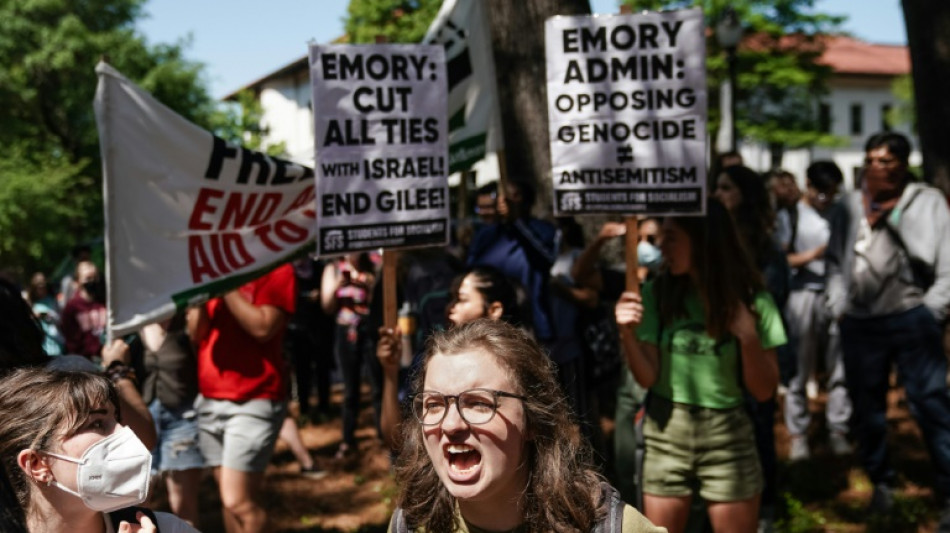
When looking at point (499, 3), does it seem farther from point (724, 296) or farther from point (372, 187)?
point (724, 296)

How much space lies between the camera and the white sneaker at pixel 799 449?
6938mm

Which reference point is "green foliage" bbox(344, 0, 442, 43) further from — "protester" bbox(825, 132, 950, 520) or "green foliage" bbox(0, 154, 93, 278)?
"protester" bbox(825, 132, 950, 520)

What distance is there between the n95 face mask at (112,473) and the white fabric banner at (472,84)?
344 cm

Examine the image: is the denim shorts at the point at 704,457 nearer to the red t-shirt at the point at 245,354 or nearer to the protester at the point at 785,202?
the red t-shirt at the point at 245,354

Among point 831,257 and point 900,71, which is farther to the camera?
point 900,71

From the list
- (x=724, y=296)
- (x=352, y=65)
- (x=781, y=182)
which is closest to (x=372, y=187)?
(x=352, y=65)

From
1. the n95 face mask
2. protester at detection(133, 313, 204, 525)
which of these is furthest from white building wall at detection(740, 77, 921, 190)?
the n95 face mask

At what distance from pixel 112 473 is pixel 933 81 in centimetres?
675

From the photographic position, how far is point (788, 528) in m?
5.75

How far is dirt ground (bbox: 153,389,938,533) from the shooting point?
585 centimetres

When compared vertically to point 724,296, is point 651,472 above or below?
below

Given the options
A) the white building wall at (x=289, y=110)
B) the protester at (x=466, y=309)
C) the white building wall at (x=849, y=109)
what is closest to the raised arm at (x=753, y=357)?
the protester at (x=466, y=309)

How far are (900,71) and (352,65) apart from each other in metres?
76.1

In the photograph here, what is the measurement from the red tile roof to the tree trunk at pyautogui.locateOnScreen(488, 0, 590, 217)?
65911 millimetres
